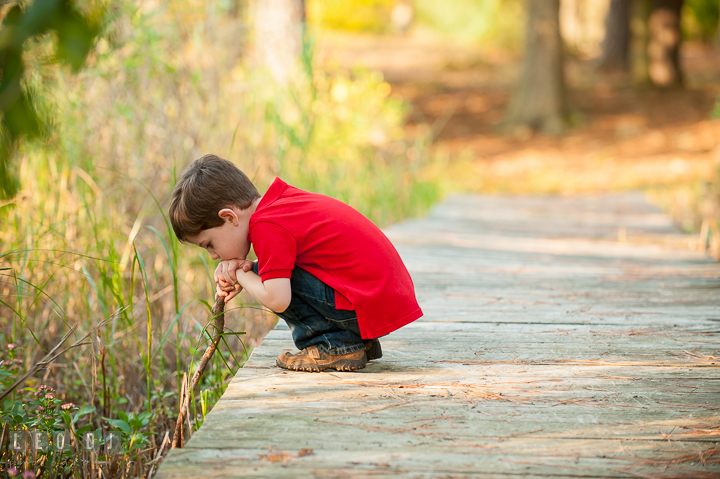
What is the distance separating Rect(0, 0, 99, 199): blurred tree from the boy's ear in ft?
2.77

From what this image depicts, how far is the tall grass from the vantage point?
2117 mm

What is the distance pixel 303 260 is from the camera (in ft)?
6.21

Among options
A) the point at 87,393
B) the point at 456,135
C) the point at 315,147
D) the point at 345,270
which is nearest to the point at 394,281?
the point at 345,270

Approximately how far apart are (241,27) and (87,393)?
10.4 feet

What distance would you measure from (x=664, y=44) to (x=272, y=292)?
43.5ft

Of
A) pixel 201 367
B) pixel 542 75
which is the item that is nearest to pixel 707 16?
pixel 542 75

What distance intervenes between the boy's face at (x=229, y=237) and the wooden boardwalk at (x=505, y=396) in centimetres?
36

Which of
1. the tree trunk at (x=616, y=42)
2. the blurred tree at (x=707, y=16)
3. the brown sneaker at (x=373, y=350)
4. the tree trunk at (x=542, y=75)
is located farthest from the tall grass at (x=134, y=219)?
the blurred tree at (x=707, y=16)

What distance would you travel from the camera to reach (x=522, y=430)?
154cm

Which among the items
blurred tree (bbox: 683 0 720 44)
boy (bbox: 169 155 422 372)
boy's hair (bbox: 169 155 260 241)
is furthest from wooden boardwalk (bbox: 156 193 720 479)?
blurred tree (bbox: 683 0 720 44)

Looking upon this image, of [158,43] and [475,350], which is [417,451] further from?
[158,43]

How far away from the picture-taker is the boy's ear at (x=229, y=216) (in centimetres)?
181

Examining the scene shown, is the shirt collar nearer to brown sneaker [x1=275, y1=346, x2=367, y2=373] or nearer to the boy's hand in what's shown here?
the boy's hand

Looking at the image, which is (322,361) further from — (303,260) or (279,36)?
(279,36)
